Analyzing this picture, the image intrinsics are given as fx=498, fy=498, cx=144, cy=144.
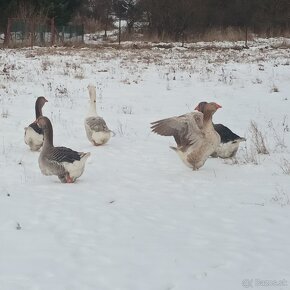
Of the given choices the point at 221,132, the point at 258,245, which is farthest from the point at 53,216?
the point at 221,132

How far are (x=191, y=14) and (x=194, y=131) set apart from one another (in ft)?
128

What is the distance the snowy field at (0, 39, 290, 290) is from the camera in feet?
12.4

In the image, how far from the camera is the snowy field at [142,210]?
379 centimetres

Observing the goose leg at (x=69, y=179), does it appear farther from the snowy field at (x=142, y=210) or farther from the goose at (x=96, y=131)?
the goose at (x=96, y=131)

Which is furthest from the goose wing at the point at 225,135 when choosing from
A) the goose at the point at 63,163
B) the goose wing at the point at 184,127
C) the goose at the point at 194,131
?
the goose at the point at 63,163

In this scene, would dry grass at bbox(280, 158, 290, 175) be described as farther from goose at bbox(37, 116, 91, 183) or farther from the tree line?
the tree line

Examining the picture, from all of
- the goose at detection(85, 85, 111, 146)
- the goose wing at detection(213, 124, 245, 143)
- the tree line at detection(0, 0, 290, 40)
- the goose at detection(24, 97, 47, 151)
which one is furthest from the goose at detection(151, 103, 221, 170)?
the tree line at detection(0, 0, 290, 40)

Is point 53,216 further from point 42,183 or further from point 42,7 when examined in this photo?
point 42,7

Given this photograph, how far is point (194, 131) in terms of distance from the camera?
22.3ft

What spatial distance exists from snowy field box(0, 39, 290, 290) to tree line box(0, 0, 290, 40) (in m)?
30.3

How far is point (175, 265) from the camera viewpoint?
393cm

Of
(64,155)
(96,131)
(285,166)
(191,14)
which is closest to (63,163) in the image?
(64,155)

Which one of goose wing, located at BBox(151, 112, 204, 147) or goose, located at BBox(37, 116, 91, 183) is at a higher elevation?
goose wing, located at BBox(151, 112, 204, 147)

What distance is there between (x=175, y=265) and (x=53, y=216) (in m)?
1.67
